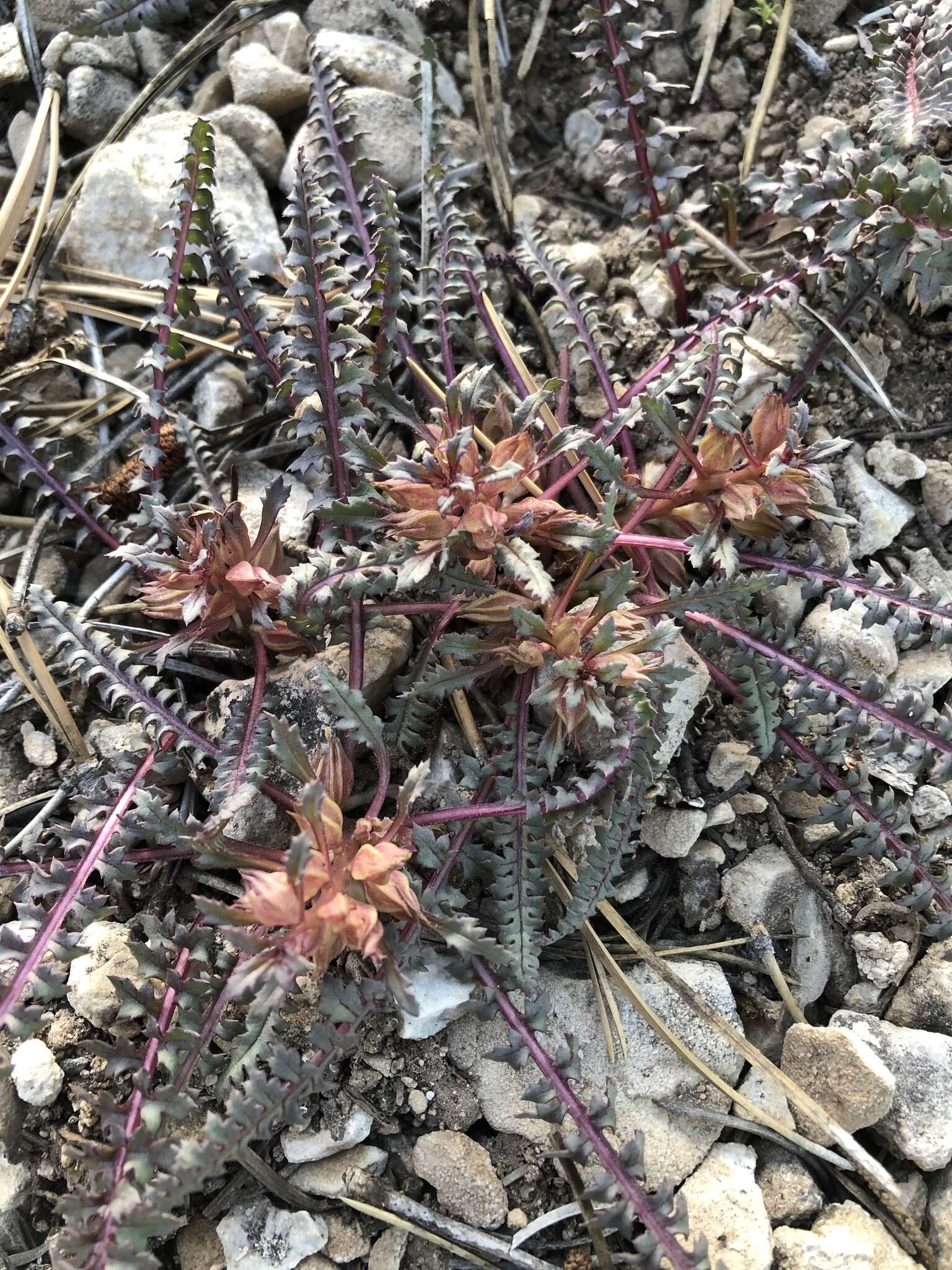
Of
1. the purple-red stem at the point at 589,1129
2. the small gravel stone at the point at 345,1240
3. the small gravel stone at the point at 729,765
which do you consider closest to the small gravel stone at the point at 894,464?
the small gravel stone at the point at 729,765

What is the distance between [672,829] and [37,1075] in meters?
1.75

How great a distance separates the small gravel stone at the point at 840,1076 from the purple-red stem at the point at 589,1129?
524mm

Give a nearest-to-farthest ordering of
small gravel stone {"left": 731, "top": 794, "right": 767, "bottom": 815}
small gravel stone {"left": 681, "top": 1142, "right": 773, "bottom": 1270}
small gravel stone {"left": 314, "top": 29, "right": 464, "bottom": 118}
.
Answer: small gravel stone {"left": 681, "top": 1142, "right": 773, "bottom": 1270}, small gravel stone {"left": 731, "top": 794, "right": 767, "bottom": 815}, small gravel stone {"left": 314, "top": 29, "right": 464, "bottom": 118}

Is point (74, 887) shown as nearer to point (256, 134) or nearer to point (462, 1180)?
point (462, 1180)

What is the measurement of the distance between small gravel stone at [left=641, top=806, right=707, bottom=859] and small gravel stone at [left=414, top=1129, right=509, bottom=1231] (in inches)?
36.3

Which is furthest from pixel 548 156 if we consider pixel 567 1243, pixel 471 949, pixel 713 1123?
pixel 567 1243

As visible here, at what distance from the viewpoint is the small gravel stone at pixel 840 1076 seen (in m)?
2.39

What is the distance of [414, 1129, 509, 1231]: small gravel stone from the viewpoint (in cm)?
233

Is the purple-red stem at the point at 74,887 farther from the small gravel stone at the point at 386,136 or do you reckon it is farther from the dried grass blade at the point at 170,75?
the small gravel stone at the point at 386,136

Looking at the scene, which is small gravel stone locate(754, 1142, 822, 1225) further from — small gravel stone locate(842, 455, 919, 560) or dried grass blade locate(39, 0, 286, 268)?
dried grass blade locate(39, 0, 286, 268)

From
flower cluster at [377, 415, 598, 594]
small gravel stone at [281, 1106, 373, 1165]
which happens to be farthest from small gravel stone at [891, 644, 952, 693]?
small gravel stone at [281, 1106, 373, 1165]

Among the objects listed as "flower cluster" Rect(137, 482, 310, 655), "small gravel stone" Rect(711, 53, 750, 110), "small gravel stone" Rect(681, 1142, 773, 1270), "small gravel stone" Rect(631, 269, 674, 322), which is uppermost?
"small gravel stone" Rect(711, 53, 750, 110)

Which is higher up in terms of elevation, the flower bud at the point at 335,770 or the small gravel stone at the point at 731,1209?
the flower bud at the point at 335,770

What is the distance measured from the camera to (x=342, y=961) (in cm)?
251
